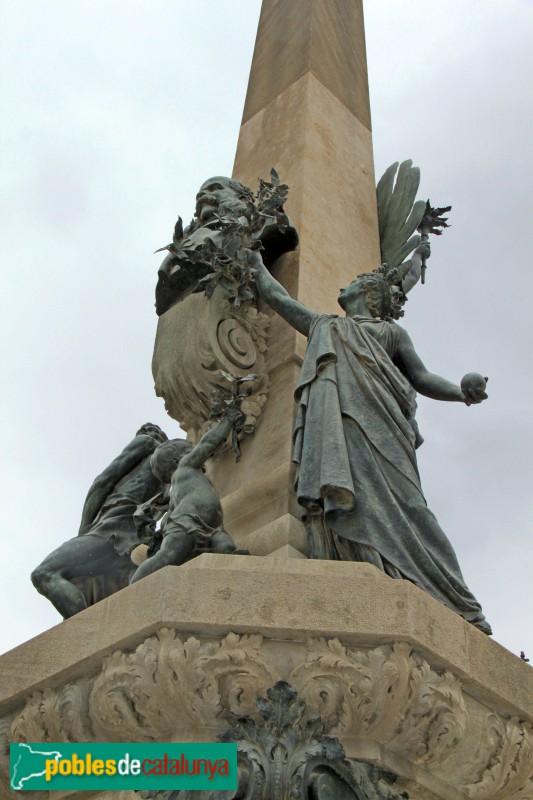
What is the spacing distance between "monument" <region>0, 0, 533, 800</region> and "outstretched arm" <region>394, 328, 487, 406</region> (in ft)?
0.06

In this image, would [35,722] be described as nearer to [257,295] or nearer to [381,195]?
[257,295]

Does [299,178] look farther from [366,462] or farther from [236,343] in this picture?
[366,462]

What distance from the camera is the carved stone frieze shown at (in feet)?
20.5

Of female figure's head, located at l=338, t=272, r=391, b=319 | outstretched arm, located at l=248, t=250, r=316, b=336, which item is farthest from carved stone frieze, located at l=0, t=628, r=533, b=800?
female figure's head, located at l=338, t=272, r=391, b=319

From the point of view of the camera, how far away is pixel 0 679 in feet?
22.5

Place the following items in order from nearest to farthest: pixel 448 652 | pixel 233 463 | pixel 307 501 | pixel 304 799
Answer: pixel 304 799 < pixel 448 652 < pixel 307 501 < pixel 233 463

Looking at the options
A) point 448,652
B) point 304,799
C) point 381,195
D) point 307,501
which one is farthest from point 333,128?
point 304,799

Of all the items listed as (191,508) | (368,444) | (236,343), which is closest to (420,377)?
(368,444)

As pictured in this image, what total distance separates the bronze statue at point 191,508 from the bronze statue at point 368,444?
53cm

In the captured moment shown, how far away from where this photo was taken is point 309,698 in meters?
6.23

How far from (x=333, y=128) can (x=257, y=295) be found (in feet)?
9.43

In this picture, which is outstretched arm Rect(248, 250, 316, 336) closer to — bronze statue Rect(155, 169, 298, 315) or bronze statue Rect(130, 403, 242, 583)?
bronze statue Rect(155, 169, 298, 315)

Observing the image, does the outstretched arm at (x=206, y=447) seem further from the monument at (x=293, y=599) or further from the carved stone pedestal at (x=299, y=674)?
the carved stone pedestal at (x=299, y=674)

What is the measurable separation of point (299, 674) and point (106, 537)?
8.57ft
